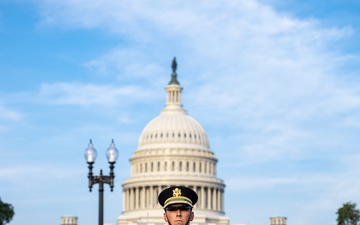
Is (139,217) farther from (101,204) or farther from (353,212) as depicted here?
(101,204)

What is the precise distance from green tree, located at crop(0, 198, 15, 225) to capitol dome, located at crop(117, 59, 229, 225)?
5424cm

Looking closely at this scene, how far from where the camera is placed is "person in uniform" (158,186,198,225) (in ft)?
35.8

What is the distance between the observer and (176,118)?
18788 cm

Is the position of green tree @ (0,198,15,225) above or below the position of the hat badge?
above

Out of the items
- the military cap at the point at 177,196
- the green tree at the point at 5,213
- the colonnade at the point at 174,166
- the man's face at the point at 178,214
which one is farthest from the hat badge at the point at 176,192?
the colonnade at the point at 174,166

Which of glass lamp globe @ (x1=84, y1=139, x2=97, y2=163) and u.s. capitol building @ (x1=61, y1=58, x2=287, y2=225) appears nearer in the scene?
glass lamp globe @ (x1=84, y1=139, x2=97, y2=163)

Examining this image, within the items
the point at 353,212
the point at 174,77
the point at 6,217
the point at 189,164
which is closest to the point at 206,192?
the point at 189,164

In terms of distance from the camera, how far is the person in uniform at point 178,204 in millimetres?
10906

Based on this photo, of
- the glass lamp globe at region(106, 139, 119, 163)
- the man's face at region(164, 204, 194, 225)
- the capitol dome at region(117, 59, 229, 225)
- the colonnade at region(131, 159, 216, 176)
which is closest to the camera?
the man's face at region(164, 204, 194, 225)

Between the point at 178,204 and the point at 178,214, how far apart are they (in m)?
0.14

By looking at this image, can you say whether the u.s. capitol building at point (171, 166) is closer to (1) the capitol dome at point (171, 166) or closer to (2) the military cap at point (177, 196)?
(1) the capitol dome at point (171, 166)

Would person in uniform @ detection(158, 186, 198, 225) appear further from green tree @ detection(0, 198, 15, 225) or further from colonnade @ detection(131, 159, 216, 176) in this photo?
colonnade @ detection(131, 159, 216, 176)

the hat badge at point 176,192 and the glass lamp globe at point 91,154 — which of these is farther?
the glass lamp globe at point 91,154

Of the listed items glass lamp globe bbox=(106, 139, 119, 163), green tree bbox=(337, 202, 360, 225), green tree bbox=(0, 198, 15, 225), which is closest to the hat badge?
glass lamp globe bbox=(106, 139, 119, 163)
